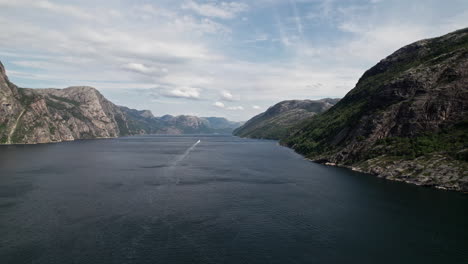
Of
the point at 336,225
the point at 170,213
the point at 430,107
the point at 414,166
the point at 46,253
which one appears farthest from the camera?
the point at 430,107

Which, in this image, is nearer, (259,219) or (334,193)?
(259,219)

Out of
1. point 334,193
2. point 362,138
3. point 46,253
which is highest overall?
point 362,138

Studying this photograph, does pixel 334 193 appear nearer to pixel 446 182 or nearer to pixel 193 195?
pixel 446 182

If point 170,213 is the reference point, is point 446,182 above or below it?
above

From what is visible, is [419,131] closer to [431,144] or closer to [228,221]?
[431,144]

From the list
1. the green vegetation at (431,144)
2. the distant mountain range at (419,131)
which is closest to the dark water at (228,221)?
the distant mountain range at (419,131)

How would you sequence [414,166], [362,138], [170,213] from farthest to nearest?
[362,138] < [414,166] < [170,213]

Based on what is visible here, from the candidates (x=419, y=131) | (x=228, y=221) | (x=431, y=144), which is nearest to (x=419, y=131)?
(x=419, y=131)

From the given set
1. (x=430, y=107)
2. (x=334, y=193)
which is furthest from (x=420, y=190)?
(x=430, y=107)
